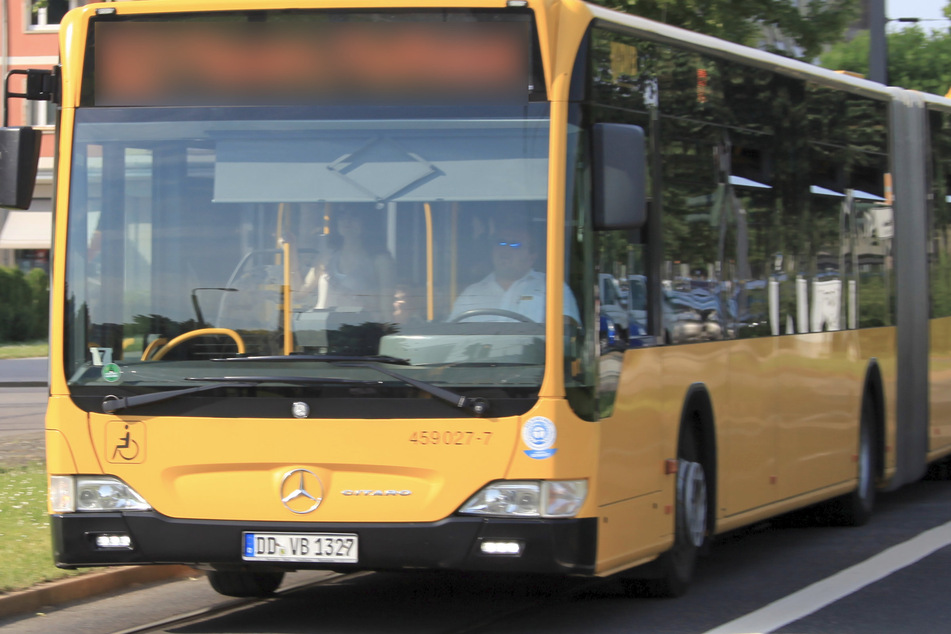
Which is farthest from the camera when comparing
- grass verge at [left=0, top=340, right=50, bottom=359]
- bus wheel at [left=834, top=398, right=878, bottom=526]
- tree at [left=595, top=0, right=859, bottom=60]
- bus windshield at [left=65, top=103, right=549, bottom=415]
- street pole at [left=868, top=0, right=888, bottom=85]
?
grass verge at [left=0, top=340, right=50, bottom=359]

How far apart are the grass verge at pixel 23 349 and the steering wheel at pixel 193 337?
2772 centimetres

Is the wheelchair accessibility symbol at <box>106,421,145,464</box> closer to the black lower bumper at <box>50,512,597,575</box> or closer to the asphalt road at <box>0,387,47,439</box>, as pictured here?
the black lower bumper at <box>50,512,597,575</box>

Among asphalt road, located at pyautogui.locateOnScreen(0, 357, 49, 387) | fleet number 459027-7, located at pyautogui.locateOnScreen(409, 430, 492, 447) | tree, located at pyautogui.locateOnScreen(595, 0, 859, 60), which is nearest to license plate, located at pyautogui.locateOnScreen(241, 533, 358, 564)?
fleet number 459027-7, located at pyautogui.locateOnScreen(409, 430, 492, 447)

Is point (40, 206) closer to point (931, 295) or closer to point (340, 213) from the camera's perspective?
point (931, 295)

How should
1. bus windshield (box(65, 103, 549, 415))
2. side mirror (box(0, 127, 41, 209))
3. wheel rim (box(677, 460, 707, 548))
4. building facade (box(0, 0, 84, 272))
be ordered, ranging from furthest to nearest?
building facade (box(0, 0, 84, 272)) → wheel rim (box(677, 460, 707, 548)) → side mirror (box(0, 127, 41, 209)) → bus windshield (box(65, 103, 549, 415))

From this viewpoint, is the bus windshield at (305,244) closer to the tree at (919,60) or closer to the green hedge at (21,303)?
the green hedge at (21,303)

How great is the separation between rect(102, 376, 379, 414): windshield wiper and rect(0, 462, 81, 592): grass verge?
155 centimetres

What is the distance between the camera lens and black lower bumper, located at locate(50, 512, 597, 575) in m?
6.80

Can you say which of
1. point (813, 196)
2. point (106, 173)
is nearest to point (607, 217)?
point (106, 173)

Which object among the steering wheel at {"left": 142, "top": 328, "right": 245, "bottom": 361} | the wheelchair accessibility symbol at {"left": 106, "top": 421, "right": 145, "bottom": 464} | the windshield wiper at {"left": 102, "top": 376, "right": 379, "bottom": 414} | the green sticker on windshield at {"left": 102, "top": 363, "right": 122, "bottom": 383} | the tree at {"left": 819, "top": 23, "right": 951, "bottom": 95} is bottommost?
the wheelchair accessibility symbol at {"left": 106, "top": 421, "right": 145, "bottom": 464}

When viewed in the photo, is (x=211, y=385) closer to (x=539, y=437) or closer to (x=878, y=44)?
(x=539, y=437)

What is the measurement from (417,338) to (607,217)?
0.96m

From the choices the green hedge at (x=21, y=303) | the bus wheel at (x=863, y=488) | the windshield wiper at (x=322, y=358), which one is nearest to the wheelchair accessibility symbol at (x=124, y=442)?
the windshield wiper at (x=322, y=358)

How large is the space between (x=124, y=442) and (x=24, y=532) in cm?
302
